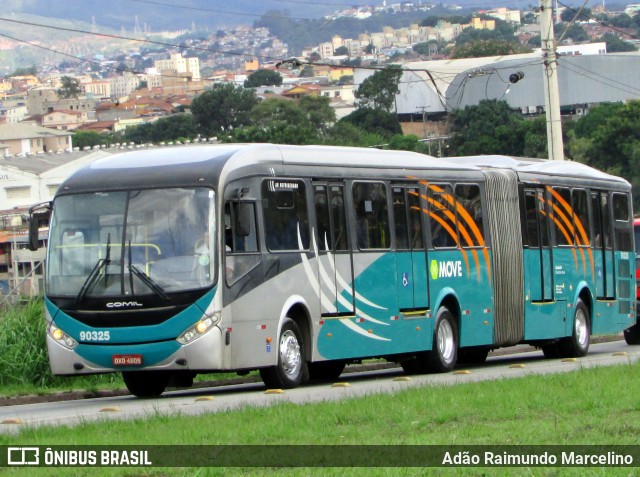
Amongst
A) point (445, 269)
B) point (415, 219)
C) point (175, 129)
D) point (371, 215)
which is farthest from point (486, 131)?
point (371, 215)

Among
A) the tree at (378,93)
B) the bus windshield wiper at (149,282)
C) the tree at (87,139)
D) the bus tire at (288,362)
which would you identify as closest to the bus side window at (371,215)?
the bus tire at (288,362)

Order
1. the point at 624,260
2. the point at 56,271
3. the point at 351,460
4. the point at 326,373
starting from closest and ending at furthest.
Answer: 1. the point at 351,460
2. the point at 56,271
3. the point at 326,373
4. the point at 624,260

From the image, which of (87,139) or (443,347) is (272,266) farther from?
(87,139)

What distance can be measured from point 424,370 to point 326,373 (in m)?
1.51

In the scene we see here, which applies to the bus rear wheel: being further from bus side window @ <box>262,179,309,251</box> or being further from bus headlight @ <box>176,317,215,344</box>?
bus headlight @ <box>176,317,215,344</box>

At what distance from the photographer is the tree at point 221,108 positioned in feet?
463

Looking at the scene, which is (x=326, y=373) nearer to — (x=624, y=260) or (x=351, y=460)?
(x=624, y=260)

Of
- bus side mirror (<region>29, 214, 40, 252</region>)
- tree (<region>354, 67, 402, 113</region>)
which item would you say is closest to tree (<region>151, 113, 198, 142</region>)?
tree (<region>354, 67, 402, 113</region>)

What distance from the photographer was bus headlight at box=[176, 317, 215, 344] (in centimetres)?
1717

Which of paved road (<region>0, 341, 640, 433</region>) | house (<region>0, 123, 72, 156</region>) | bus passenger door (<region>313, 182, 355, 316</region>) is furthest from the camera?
house (<region>0, 123, 72, 156</region>)

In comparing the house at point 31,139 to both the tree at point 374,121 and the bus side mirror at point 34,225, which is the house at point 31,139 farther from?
the bus side mirror at point 34,225

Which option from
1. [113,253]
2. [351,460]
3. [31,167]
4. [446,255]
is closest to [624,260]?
[446,255]

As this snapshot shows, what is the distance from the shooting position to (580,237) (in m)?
26.3

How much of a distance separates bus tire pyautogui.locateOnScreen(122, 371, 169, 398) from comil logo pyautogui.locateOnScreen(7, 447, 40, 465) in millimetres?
7236
